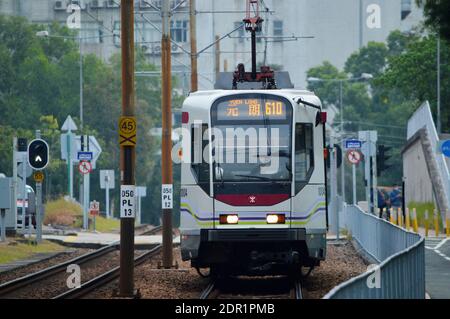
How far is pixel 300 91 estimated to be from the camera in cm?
2495

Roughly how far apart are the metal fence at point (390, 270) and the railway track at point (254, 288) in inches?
75.7

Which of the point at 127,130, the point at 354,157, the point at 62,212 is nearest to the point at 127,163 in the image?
the point at 127,130

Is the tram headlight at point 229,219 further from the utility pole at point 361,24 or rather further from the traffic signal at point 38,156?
the utility pole at point 361,24

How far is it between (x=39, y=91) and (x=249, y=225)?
237ft

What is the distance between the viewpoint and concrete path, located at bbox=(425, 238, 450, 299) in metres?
23.0

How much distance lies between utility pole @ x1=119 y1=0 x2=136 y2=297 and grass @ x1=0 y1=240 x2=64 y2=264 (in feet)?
38.4

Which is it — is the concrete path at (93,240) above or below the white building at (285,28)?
below

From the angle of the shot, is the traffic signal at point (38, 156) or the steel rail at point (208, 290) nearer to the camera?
the steel rail at point (208, 290)

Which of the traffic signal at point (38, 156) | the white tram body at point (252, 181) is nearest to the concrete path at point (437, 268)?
the white tram body at point (252, 181)

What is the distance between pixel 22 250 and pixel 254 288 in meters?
14.7

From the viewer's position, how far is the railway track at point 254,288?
23156mm

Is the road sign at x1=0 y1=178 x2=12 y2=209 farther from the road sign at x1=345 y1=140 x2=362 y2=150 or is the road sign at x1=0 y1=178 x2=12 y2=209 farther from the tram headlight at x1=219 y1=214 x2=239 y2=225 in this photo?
the tram headlight at x1=219 y1=214 x2=239 y2=225
